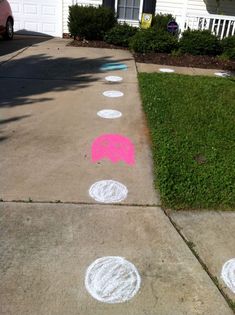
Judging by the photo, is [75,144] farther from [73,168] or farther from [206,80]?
[206,80]

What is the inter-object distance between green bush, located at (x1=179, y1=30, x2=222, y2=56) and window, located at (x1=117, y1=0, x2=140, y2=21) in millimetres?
2780

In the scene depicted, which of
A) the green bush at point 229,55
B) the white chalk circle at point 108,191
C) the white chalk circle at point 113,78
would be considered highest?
the green bush at point 229,55

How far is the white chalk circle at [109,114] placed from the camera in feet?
19.0

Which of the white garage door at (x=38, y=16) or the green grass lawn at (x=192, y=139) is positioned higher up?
the white garage door at (x=38, y=16)

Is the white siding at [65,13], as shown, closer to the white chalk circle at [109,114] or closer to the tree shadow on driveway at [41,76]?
the tree shadow on driveway at [41,76]

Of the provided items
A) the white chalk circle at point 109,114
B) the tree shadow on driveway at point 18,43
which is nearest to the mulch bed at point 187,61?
the tree shadow on driveway at point 18,43

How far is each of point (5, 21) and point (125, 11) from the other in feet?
12.5

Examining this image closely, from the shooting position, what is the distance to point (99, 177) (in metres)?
4.08

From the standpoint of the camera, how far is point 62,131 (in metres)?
5.19

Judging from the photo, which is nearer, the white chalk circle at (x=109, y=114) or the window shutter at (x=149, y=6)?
the white chalk circle at (x=109, y=114)

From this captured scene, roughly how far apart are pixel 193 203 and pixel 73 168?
1.33 m

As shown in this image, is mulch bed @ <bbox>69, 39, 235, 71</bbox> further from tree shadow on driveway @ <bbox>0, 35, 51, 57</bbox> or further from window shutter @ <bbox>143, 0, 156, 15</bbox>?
tree shadow on driveway @ <bbox>0, 35, 51, 57</bbox>

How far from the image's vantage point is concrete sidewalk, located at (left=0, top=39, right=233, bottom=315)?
2.57 meters

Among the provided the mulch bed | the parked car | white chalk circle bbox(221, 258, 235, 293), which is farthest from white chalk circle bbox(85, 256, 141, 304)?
the parked car
